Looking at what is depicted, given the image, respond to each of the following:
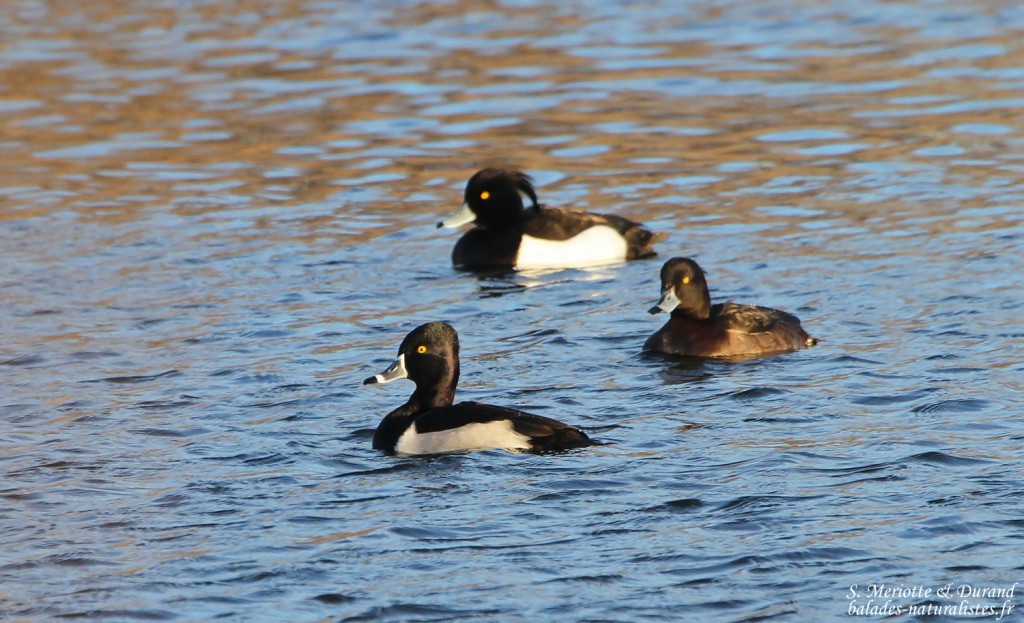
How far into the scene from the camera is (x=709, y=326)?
1140 cm

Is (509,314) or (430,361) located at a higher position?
(430,361)

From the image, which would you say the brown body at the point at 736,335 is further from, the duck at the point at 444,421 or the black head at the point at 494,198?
the black head at the point at 494,198

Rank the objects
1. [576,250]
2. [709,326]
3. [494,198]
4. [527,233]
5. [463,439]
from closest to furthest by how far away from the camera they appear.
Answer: [463,439], [709,326], [576,250], [527,233], [494,198]

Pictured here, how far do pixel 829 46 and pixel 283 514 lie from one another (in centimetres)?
1645

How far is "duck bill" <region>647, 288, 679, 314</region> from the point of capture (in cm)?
1148

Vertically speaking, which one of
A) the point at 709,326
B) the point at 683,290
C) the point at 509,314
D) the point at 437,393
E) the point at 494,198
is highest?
the point at 494,198

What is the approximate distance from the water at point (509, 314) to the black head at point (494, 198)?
1.60ft

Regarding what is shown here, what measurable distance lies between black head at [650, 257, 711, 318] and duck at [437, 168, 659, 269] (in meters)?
3.00

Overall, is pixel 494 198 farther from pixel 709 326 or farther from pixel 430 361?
pixel 430 361

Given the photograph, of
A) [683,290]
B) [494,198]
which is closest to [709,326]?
[683,290]

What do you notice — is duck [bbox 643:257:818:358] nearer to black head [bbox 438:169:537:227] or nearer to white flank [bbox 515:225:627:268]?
white flank [bbox 515:225:627:268]

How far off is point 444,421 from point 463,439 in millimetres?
152

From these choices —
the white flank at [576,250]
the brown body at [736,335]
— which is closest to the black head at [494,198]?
the white flank at [576,250]

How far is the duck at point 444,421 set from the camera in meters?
9.05
